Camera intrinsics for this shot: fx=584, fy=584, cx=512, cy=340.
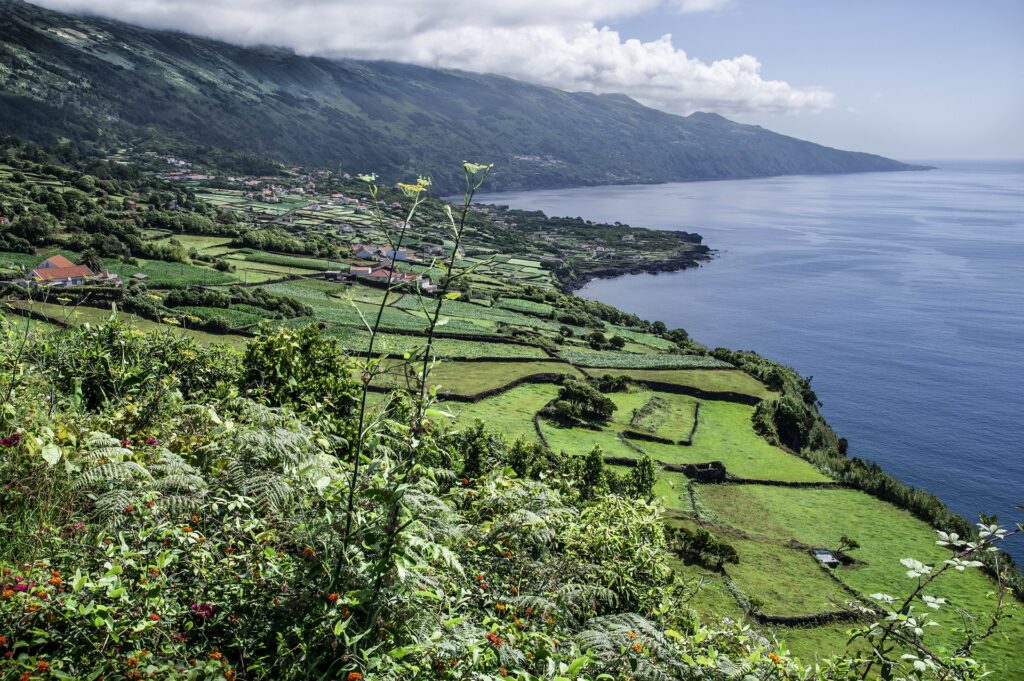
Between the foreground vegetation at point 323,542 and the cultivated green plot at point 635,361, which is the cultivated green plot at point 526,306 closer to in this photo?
the cultivated green plot at point 635,361

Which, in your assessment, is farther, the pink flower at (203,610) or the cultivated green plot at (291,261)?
the cultivated green plot at (291,261)

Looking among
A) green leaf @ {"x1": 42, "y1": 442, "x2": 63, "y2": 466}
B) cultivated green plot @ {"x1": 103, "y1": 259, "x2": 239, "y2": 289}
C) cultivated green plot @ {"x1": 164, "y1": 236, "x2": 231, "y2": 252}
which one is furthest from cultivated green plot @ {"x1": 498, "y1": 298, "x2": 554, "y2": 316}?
green leaf @ {"x1": 42, "y1": 442, "x2": 63, "y2": 466}

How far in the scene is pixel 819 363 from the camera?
69188 millimetres

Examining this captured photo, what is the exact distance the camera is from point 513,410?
39969 millimetres

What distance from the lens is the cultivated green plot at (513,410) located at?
36253mm

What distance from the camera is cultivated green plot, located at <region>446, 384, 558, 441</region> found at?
3625 centimetres

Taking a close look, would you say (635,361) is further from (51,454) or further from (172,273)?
(51,454)

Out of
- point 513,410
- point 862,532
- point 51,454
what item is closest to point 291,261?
point 513,410

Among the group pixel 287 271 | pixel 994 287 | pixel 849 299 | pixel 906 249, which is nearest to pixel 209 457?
pixel 287 271

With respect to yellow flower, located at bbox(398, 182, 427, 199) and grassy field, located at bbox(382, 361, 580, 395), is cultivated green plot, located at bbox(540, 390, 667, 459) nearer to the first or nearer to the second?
grassy field, located at bbox(382, 361, 580, 395)

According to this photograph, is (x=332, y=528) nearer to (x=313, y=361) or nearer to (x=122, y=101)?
(x=313, y=361)

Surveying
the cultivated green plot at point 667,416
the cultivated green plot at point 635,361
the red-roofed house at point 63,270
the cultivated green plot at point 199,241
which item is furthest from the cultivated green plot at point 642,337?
the red-roofed house at point 63,270

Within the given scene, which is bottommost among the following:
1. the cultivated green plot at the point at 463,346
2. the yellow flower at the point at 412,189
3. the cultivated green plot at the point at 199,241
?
the cultivated green plot at the point at 463,346

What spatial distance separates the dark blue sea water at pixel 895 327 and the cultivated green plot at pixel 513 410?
27.6m
